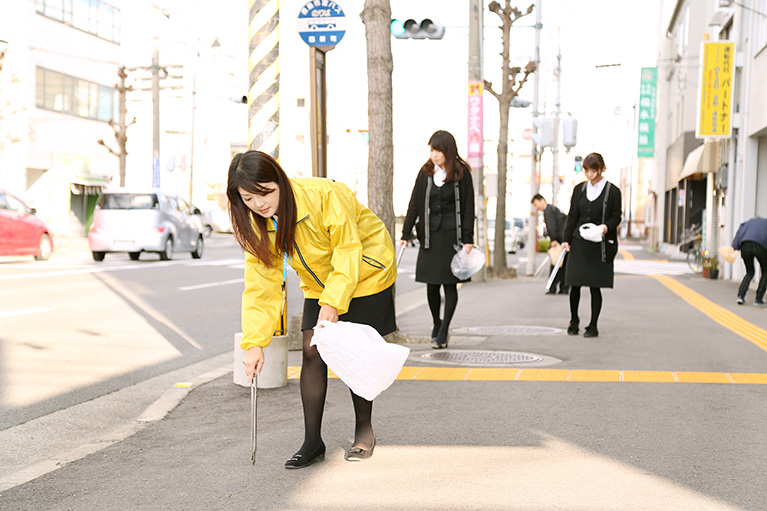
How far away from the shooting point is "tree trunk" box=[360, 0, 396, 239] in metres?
8.07

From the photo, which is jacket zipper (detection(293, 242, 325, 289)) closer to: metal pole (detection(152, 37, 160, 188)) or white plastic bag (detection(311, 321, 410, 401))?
white plastic bag (detection(311, 321, 410, 401))

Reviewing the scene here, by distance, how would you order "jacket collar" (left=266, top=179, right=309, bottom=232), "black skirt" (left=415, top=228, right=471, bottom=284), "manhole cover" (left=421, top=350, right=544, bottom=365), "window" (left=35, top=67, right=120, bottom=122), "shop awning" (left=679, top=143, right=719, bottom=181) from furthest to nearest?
"window" (left=35, top=67, right=120, bottom=122) < "shop awning" (left=679, top=143, right=719, bottom=181) < "black skirt" (left=415, top=228, right=471, bottom=284) < "manhole cover" (left=421, top=350, right=544, bottom=365) < "jacket collar" (left=266, top=179, right=309, bottom=232)

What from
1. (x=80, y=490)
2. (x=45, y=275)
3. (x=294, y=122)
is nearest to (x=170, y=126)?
(x=294, y=122)

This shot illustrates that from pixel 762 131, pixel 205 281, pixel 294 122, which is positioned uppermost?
pixel 294 122

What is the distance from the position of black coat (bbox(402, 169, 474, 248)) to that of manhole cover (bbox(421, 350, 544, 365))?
92 centimetres

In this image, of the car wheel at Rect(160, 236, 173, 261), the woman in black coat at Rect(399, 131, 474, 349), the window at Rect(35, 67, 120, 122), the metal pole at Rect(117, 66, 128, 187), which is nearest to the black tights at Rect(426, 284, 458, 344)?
the woman in black coat at Rect(399, 131, 474, 349)

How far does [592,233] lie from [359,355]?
5.25 metres

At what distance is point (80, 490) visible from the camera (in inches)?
145

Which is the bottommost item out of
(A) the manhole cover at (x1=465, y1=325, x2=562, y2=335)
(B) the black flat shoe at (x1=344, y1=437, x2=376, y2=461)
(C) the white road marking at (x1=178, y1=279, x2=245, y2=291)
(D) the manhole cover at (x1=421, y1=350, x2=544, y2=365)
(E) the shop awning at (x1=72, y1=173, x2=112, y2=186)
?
(C) the white road marking at (x1=178, y1=279, x2=245, y2=291)

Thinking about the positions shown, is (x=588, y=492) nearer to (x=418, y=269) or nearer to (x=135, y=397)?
(x=135, y=397)

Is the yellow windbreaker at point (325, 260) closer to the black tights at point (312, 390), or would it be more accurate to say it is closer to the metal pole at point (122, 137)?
the black tights at point (312, 390)

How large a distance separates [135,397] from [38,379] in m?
0.94

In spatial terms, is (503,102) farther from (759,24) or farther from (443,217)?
(443,217)

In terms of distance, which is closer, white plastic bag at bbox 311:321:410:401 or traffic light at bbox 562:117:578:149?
white plastic bag at bbox 311:321:410:401
